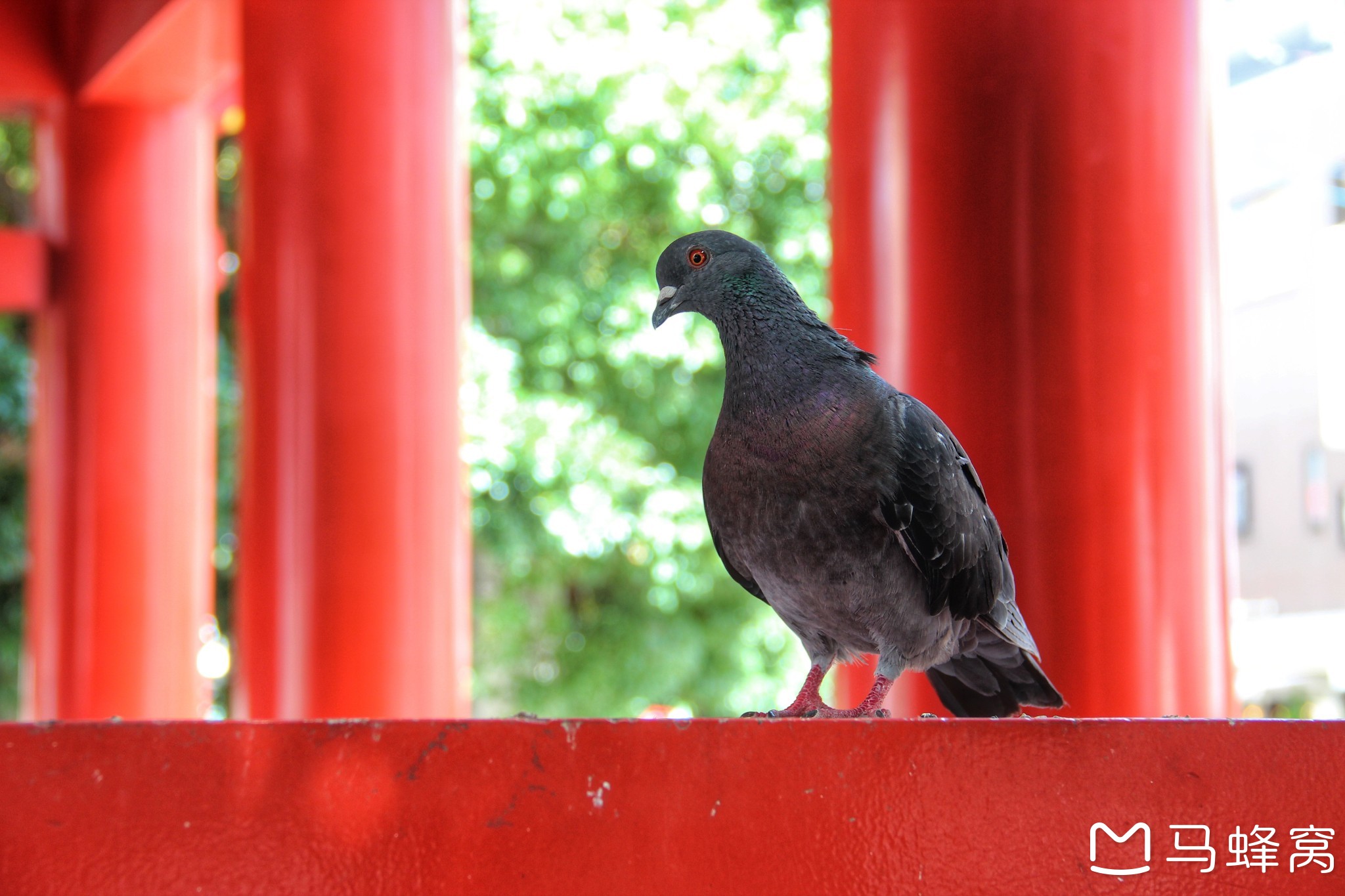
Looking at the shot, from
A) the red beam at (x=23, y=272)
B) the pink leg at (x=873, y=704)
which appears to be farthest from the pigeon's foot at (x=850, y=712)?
the red beam at (x=23, y=272)

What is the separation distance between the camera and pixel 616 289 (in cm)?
848

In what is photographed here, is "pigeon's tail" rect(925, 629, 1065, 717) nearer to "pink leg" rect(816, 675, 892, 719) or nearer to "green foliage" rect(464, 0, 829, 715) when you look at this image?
"pink leg" rect(816, 675, 892, 719)

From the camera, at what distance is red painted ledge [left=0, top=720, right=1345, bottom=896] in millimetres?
1498

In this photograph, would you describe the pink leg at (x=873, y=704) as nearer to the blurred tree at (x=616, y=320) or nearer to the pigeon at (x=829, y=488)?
the pigeon at (x=829, y=488)

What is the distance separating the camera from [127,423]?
268 inches

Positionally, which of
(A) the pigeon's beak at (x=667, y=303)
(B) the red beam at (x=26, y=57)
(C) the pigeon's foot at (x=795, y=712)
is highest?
(B) the red beam at (x=26, y=57)

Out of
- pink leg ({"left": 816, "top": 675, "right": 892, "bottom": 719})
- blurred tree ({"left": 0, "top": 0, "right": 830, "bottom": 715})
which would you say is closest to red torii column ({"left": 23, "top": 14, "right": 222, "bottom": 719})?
blurred tree ({"left": 0, "top": 0, "right": 830, "bottom": 715})

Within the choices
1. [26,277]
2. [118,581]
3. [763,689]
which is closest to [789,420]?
[118,581]

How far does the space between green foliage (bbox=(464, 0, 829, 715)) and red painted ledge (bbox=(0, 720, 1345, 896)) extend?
6237 mm

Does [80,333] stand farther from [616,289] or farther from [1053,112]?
[1053,112]

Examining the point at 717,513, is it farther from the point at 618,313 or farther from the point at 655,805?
the point at 618,313

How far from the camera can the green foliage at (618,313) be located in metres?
7.95

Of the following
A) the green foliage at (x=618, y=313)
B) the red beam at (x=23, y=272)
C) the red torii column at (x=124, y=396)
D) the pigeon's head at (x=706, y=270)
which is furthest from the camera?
the green foliage at (x=618, y=313)

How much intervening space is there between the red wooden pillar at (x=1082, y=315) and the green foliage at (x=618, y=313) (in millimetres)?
4993
